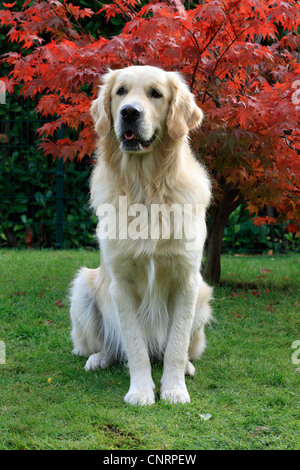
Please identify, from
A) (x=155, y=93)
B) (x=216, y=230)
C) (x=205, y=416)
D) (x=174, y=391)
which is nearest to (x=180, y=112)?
(x=155, y=93)

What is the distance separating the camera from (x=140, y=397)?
285 centimetres

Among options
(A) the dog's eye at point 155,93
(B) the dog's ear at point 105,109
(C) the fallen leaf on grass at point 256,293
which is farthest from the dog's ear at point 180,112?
(C) the fallen leaf on grass at point 256,293

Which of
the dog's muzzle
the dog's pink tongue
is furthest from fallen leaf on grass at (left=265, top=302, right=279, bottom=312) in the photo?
the dog's pink tongue

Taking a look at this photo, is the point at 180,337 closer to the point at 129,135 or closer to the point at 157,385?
the point at 157,385

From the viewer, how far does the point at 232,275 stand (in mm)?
5875

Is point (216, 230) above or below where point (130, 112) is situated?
below

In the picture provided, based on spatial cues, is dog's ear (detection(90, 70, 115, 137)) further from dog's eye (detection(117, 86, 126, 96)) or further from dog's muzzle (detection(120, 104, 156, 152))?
dog's muzzle (detection(120, 104, 156, 152))

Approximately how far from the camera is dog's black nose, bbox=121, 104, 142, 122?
9.41 ft

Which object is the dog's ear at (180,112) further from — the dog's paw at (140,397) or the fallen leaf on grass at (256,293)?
the fallen leaf on grass at (256,293)

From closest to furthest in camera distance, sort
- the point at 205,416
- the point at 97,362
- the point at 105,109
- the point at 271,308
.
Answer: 1. the point at 205,416
2. the point at 105,109
3. the point at 97,362
4. the point at 271,308

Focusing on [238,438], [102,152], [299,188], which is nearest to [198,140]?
[102,152]

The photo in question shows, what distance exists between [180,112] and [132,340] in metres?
1.25

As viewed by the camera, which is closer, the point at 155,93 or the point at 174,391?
the point at 174,391

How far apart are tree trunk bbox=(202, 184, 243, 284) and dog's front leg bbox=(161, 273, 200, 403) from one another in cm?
233
